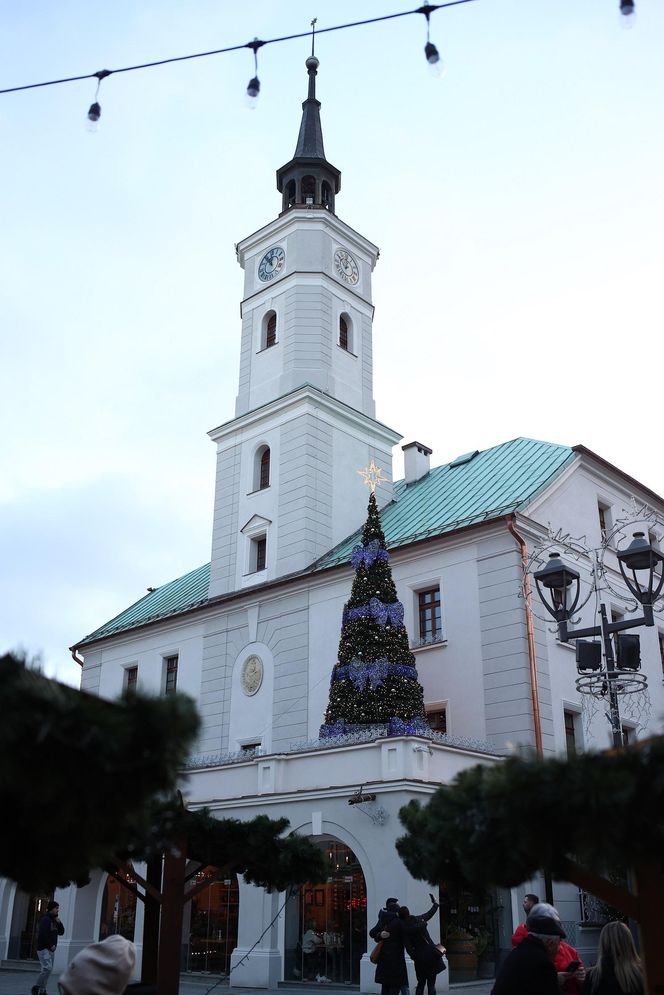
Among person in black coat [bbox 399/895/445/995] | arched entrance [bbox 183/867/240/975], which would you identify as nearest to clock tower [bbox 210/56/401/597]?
arched entrance [bbox 183/867/240/975]

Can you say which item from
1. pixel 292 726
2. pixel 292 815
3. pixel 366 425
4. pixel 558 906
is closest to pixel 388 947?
pixel 292 815

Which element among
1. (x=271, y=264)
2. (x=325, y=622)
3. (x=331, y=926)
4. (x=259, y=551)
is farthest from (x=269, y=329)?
(x=331, y=926)

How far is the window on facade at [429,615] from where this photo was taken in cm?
2425

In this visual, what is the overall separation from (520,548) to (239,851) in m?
13.1

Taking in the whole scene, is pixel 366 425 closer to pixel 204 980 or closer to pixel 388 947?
pixel 204 980

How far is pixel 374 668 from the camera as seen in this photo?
2058cm

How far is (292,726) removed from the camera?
25812 mm

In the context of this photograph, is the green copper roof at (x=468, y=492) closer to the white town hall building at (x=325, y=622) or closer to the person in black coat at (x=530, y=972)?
the white town hall building at (x=325, y=622)

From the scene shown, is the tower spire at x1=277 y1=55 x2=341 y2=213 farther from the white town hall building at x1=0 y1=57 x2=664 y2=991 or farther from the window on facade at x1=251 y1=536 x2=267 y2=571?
the window on facade at x1=251 y1=536 x2=267 y2=571

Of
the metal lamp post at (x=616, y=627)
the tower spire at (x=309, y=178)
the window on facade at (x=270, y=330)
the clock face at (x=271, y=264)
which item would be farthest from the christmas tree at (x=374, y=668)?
the tower spire at (x=309, y=178)

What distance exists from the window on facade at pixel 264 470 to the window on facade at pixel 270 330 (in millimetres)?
3979

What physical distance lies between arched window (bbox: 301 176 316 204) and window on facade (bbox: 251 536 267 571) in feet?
44.8

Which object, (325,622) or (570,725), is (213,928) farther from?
(570,725)

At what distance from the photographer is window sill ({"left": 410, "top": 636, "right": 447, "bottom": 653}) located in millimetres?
23609
